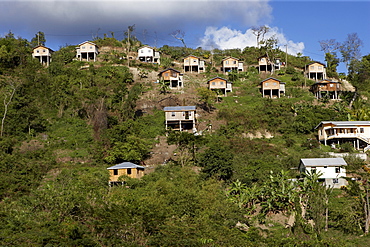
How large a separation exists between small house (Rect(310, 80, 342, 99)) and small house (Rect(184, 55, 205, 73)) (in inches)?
910

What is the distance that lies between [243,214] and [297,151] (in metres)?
18.1

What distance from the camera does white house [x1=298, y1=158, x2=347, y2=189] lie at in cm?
4319

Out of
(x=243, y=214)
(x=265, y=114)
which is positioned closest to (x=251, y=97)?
(x=265, y=114)

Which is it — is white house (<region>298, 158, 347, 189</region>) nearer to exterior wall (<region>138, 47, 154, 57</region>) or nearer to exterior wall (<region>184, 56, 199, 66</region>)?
exterior wall (<region>184, 56, 199, 66</region>)

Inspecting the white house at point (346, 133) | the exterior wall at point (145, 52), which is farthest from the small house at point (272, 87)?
the exterior wall at point (145, 52)

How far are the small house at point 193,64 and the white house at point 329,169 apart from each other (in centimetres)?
4069

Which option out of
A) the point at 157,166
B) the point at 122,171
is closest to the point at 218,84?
the point at 157,166

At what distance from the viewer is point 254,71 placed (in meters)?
79.9

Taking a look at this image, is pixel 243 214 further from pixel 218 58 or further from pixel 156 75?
pixel 218 58

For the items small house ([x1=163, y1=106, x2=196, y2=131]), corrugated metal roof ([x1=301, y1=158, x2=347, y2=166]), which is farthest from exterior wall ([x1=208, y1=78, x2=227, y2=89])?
corrugated metal roof ([x1=301, y1=158, x2=347, y2=166])

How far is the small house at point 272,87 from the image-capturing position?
68.4 m

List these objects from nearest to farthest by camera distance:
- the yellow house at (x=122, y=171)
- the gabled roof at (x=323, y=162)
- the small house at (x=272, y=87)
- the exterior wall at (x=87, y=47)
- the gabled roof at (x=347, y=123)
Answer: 1. the yellow house at (x=122, y=171)
2. the gabled roof at (x=323, y=162)
3. the gabled roof at (x=347, y=123)
4. the small house at (x=272, y=87)
5. the exterior wall at (x=87, y=47)

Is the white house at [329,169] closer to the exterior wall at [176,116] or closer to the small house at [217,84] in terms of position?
the exterior wall at [176,116]

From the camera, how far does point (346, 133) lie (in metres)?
53.2
